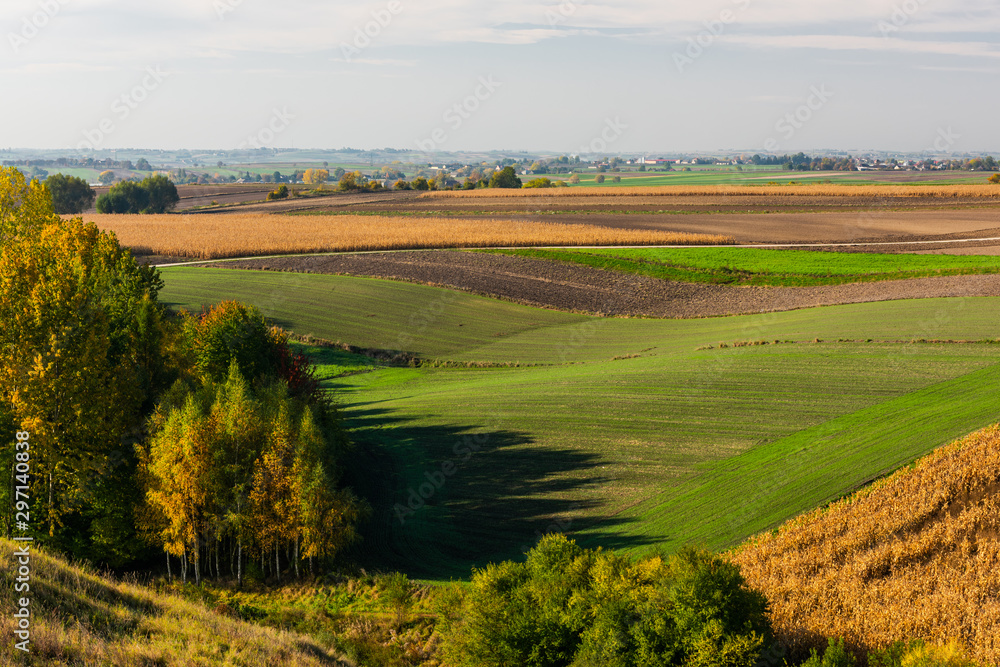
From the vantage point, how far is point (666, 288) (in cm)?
7100

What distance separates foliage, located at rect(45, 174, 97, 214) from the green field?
4942 inches

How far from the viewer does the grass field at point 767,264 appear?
68.3 meters

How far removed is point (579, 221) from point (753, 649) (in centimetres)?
9422

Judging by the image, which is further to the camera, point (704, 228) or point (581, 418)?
point (704, 228)

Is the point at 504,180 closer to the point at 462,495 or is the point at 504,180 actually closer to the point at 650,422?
the point at 650,422

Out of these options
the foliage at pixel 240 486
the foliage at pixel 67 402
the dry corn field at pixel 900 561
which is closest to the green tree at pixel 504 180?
the foliage at pixel 67 402

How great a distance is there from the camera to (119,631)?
15875 millimetres

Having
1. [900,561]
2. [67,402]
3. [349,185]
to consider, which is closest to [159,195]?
[349,185]

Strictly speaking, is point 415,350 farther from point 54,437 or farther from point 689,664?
point 689,664

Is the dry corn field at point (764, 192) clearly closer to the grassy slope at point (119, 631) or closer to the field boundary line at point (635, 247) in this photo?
the field boundary line at point (635, 247)

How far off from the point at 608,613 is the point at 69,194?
562 feet

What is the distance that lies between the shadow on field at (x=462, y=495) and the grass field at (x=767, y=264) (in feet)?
136

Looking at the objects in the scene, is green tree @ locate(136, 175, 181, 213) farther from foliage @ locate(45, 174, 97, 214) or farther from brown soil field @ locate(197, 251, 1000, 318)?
brown soil field @ locate(197, 251, 1000, 318)

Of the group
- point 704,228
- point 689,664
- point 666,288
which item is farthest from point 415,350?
point 704,228
